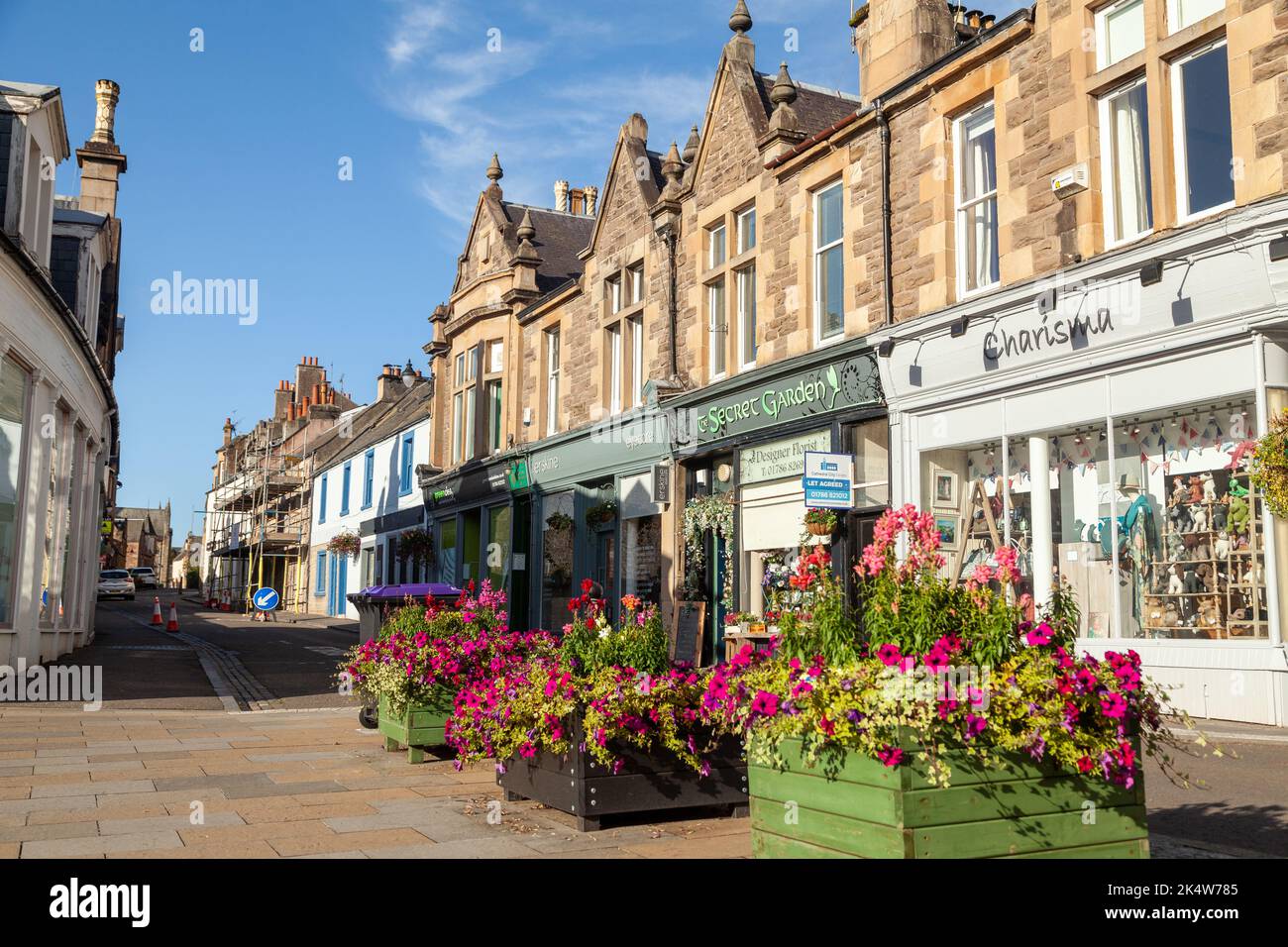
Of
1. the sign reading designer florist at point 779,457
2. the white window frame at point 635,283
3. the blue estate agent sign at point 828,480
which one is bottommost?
the blue estate agent sign at point 828,480

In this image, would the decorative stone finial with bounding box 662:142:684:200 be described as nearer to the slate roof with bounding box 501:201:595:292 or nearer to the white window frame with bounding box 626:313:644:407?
the white window frame with bounding box 626:313:644:407

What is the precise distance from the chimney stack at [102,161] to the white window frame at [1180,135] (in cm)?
2187

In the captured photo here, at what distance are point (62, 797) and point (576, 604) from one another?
3509mm

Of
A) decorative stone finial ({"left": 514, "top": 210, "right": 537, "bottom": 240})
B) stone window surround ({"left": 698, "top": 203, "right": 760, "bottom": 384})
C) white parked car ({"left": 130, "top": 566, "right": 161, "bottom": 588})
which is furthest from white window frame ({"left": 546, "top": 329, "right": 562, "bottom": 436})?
white parked car ({"left": 130, "top": 566, "right": 161, "bottom": 588})

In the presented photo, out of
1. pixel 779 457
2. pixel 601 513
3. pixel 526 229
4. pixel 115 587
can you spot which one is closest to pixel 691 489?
pixel 779 457

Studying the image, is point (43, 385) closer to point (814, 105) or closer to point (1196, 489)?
point (814, 105)

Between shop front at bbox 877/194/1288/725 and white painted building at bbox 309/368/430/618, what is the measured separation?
2013 cm

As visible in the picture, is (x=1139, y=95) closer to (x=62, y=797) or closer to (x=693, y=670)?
(x=693, y=670)

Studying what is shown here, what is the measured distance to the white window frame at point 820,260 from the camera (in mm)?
16000

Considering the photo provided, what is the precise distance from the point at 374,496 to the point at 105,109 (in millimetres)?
16647

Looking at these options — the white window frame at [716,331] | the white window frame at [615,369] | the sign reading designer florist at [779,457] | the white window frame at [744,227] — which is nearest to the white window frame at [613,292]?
the white window frame at [615,369]

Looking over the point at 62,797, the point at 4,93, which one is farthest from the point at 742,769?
the point at 4,93

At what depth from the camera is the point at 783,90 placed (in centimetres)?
1733

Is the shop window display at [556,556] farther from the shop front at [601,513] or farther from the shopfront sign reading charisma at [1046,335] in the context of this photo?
the shopfront sign reading charisma at [1046,335]
